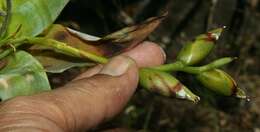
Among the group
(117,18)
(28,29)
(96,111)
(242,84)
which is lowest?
(242,84)

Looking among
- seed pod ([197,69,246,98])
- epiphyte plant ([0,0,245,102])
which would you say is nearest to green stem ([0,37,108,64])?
epiphyte plant ([0,0,245,102])

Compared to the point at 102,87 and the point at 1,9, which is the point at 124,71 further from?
the point at 1,9

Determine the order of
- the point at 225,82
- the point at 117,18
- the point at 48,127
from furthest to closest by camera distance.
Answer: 1. the point at 117,18
2. the point at 225,82
3. the point at 48,127

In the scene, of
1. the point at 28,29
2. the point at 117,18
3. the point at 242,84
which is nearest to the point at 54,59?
the point at 28,29

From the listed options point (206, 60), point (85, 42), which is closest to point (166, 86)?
point (85, 42)

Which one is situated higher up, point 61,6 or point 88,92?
point 61,6

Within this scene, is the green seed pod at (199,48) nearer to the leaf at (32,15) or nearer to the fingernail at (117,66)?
the fingernail at (117,66)

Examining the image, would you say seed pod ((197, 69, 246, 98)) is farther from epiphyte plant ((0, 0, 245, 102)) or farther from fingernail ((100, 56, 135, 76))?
fingernail ((100, 56, 135, 76))

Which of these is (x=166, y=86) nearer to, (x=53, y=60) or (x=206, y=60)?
(x=53, y=60)
